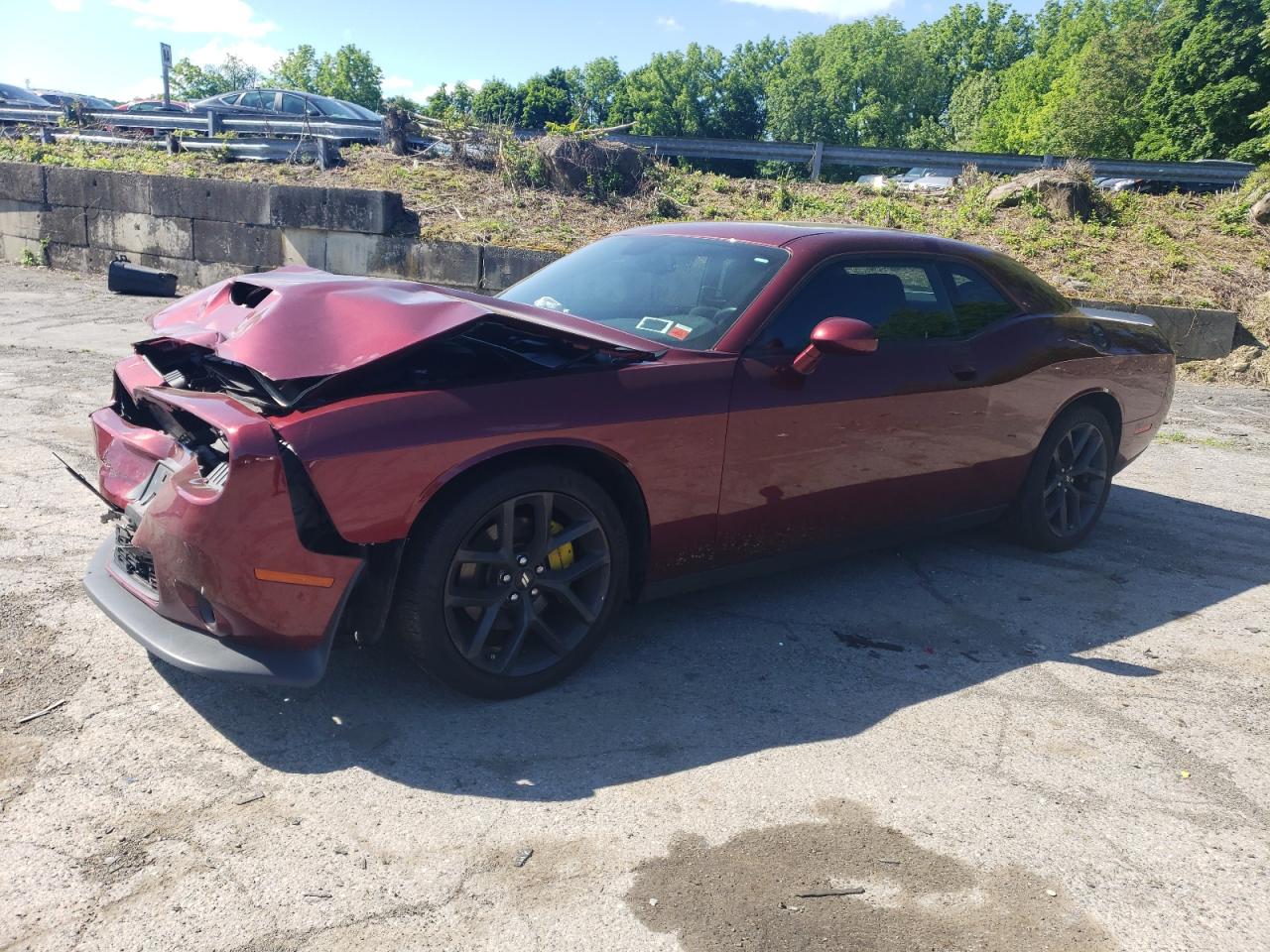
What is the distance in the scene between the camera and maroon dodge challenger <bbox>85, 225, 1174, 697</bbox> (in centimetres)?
294

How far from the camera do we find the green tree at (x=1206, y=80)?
38094 mm

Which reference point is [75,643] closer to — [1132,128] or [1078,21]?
[1132,128]

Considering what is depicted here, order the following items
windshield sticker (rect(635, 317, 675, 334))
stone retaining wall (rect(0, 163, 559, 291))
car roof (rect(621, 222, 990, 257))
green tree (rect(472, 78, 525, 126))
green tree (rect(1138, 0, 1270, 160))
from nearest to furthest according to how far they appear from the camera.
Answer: windshield sticker (rect(635, 317, 675, 334)) → car roof (rect(621, 222, 990, 257)) → stone retaining wall (rect(0, 163, 559, 291)) → green tree (rect(1138, 0, 1270, 160)) → green tree (rect(472, 78, 525, 126))

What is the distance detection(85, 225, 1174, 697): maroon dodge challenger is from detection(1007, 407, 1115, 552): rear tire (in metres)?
0.24

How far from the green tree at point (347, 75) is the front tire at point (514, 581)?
348ft

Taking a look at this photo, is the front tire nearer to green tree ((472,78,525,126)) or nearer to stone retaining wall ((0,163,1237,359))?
stone retaining wall ((0,163,1237,359))

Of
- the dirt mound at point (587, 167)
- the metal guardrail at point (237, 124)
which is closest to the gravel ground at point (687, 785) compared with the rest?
the dirt mound at point (587, 167)

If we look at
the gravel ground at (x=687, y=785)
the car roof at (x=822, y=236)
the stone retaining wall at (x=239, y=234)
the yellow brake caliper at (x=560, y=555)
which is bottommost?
the gravel ground at (x=687, y=785)

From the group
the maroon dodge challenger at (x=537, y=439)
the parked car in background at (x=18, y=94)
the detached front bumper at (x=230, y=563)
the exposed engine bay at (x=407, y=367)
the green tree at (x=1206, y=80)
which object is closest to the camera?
the detached front bumper at (x=230, y=563)

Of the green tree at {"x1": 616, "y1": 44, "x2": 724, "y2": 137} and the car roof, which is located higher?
the green tree at {"x1": 616, "y1": 44, "x2": 724, "y2": 137}

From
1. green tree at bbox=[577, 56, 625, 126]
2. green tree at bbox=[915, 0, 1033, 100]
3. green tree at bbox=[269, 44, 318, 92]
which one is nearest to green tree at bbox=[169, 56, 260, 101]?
green tree at bbox=[269, 44, 318, 92]

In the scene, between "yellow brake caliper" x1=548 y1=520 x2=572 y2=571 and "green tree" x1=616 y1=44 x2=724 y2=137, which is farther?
"green tree" x1=616 y1=44 x2=724 y2=137

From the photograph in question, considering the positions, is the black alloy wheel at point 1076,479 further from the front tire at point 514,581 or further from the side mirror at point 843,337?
the front tire at point 514,581

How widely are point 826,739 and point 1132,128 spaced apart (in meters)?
49.8
